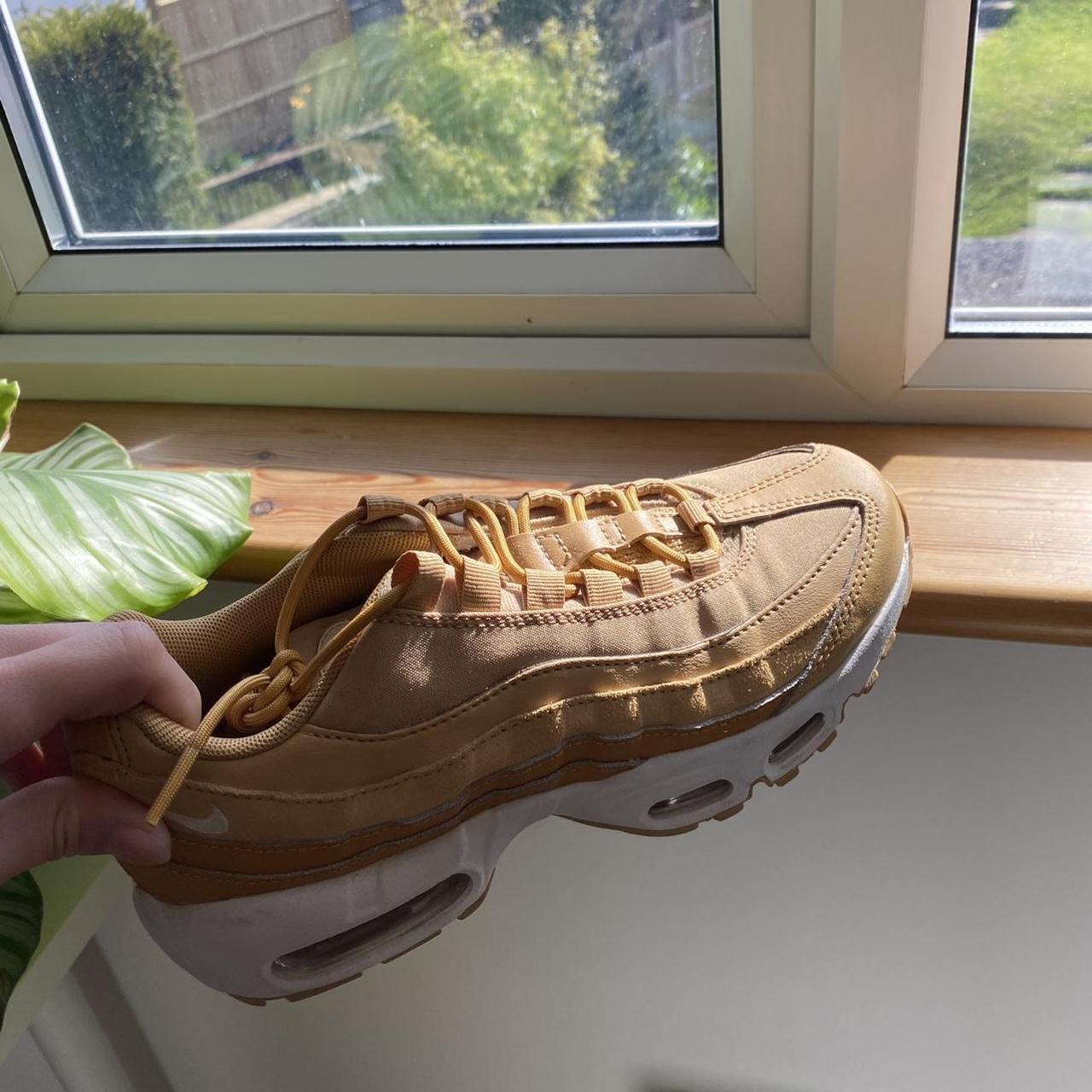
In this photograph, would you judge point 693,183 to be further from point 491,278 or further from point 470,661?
point 470,661

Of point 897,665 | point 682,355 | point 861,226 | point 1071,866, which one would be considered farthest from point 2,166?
point 1071,866

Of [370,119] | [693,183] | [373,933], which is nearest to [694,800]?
[373,933]

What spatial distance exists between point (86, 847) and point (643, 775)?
0.25m

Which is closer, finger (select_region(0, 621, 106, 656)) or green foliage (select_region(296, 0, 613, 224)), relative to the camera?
finger (select_region(0, 621, 106, 656))

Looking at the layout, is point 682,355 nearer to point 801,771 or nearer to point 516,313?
point 516,313

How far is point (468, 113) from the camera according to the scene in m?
0.77

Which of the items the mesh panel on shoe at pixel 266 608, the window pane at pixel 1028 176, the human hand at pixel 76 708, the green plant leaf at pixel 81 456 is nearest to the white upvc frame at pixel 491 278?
the window pane at pixel 1028 176

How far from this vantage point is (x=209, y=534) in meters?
0.61

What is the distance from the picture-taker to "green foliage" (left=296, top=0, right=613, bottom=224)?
0.74 m

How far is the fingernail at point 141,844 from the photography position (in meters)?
0.45

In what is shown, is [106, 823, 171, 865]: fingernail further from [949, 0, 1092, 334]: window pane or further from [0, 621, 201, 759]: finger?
[949, 0, 1092, 334]: window pane

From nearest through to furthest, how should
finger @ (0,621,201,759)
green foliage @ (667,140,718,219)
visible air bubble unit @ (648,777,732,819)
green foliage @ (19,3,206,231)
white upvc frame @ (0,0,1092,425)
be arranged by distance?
finger @ (0,621,201,759) → visible air bubble unit @ (648,777,732,819) → white upvc frame @ (0,0,1092,425) → green foliage @ (667,140,718,219) → green foliage @ (19,3,206,231)

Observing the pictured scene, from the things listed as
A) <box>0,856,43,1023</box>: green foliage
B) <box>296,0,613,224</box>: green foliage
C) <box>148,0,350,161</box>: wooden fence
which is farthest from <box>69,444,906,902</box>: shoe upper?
<box>148,0,350,161</box>: wooden fence

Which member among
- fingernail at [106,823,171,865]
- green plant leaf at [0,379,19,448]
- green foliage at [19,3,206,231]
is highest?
green foliage at [19,3,206,231]
